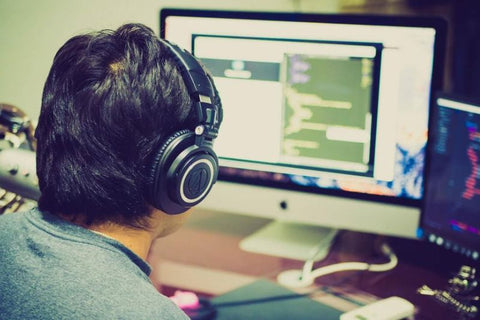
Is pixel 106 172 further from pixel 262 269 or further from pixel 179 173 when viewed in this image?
pixel 262 269

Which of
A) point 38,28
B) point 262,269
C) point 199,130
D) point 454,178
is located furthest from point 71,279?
point 38,28

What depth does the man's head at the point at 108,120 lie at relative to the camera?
0.68m

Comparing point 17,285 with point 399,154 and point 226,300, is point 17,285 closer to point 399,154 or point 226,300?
point 226,300

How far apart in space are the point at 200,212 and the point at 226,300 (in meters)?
0.50

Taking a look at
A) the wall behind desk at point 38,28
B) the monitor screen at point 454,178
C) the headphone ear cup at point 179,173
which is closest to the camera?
the headphone ear cup at point 179,173

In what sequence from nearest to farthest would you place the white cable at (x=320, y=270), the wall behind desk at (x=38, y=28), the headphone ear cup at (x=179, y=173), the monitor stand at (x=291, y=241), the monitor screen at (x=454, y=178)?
the headphone ear cup at (x=179, y=173)
the monitor screen at (x=454, y=178)
the white cable at (x=320, y=270)
the monitor stand at (x=291, y=241)
the wall behind desk at (x=38, y=28)

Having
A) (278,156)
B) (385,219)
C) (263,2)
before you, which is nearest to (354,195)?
(385,219)

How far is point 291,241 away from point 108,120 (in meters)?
0.74

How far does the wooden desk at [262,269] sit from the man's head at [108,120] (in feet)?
1.34

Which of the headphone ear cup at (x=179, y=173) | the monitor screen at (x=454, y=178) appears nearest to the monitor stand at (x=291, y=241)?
the monitor screen at (x=454, y=178)

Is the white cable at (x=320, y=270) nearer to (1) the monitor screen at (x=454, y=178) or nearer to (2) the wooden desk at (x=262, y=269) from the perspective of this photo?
(2) the wooden desk at (x=262, y=269)

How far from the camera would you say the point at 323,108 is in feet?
Result: 3.91

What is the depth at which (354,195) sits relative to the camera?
1210 millimetres

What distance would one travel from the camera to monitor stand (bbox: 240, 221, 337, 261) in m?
1.26
